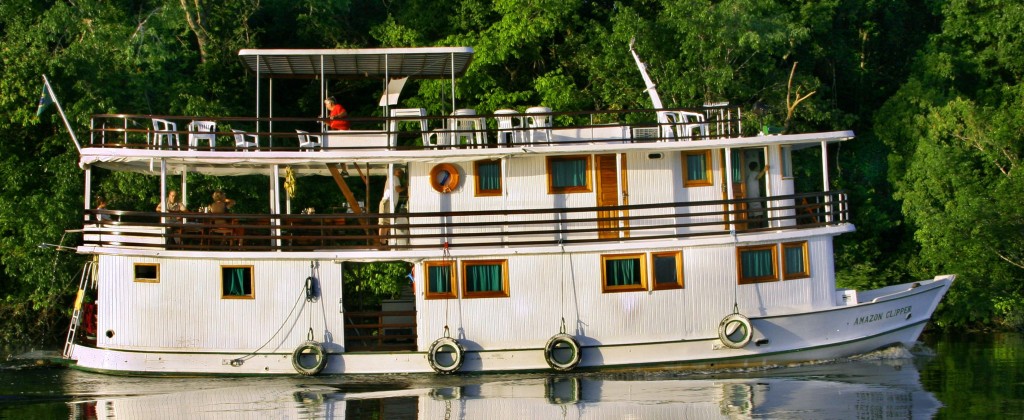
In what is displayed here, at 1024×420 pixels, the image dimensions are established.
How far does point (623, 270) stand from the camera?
20.4m

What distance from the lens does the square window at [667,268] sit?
66.8 feet

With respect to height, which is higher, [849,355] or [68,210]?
[68,210]

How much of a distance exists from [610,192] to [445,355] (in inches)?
156

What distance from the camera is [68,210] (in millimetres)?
26406

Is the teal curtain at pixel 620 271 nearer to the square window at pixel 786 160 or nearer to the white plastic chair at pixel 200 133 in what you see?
the square window at pixel 786 160

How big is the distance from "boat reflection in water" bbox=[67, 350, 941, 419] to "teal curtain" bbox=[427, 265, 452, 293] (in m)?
1.44

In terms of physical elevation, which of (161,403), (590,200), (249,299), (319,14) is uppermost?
(319,14)

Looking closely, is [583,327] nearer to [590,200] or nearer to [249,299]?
[590,200]

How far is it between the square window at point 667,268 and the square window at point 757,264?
38.5 inches

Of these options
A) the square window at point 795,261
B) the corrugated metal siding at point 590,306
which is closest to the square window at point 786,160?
the square window at point 795,261

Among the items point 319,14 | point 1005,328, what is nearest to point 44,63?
point 319,14

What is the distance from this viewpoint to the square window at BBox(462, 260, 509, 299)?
20.5 metres

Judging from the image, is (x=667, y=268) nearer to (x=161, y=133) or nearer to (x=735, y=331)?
(x=735, y=331)

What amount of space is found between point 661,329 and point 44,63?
1487 centimetres
